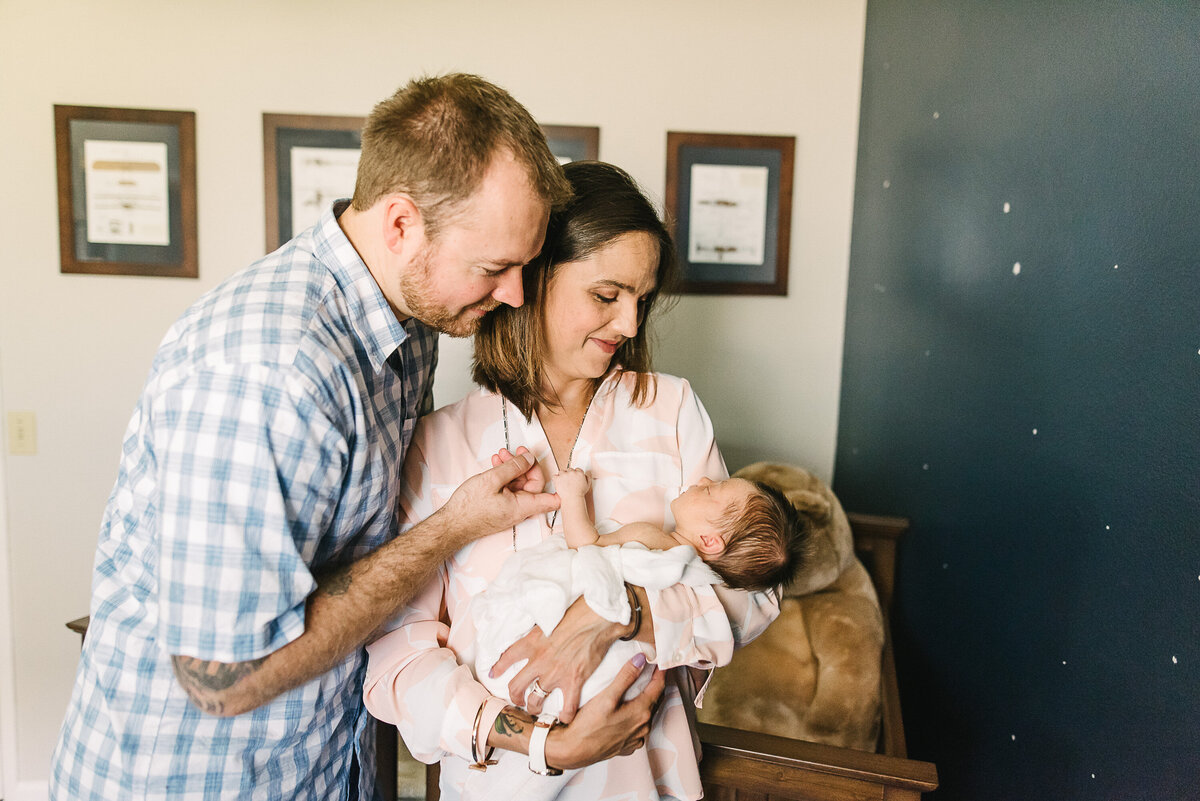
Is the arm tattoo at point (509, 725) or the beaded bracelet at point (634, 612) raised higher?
the beaded bracelet at point (634, 612)

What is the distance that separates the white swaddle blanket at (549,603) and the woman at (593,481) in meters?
0.02

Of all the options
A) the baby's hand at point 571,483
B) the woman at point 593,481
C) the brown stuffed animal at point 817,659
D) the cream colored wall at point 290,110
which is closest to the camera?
the woman at point 593,481

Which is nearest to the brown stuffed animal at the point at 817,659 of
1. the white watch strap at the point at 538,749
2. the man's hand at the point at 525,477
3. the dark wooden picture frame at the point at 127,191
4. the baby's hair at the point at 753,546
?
the baby's hair at the point at 753,546

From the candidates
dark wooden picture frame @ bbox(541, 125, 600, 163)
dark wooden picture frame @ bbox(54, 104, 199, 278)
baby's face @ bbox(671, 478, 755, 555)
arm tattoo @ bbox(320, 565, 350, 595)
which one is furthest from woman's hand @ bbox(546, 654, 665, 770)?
dark wooden picture frame @ bbox(54, 104, 199, 278)

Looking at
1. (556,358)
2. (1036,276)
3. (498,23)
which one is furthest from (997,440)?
(498,23)

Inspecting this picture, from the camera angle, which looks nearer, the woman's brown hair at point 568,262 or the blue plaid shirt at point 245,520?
A: the blue plaid shirt at point 245,520

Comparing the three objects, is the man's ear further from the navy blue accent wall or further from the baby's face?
the navy blue accent wall

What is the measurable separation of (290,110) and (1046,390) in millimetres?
2194

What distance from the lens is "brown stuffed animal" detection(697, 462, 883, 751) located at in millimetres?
1798

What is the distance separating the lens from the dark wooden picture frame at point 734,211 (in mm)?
2359

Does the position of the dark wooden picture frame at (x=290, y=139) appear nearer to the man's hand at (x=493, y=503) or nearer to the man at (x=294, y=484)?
the man at (x=294, y=484)

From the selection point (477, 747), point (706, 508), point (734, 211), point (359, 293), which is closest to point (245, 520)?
point (359, 293)

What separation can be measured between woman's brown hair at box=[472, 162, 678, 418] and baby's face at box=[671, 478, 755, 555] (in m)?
0.20

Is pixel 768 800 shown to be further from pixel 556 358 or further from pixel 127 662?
pixel 127 662
